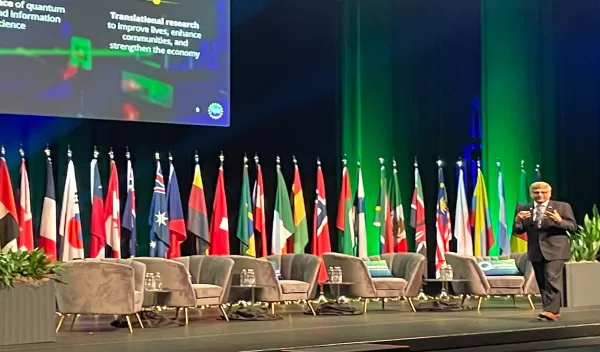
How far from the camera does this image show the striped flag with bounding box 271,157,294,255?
37.7ft

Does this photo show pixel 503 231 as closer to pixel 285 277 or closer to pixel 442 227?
pixel 442 227

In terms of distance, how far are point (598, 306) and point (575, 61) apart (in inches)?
188

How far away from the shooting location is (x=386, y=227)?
12.2 m

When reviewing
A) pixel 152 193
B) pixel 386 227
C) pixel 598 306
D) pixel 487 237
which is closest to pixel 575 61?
pixel 487 237

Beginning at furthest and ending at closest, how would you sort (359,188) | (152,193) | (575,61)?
(575,61) < (359,188) < (152,193)

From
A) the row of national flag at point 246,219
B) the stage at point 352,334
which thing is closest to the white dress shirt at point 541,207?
the stage at point 352,334

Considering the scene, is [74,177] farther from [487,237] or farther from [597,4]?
[597,4]

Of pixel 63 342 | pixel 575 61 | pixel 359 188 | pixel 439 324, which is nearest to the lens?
pixel 63 342

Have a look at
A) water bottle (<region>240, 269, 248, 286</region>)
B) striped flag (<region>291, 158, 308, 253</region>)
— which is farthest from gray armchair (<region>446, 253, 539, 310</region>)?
water bottle (<region>240, 269, 248, 286</region>)

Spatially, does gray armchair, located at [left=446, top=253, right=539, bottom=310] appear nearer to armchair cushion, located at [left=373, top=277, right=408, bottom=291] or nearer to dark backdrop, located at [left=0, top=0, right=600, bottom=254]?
armchair cushion, located at [left=373, top=277, right=408, bottom=291]

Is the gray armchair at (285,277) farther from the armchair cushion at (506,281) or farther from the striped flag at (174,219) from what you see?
the armchair cushion at (506,281)

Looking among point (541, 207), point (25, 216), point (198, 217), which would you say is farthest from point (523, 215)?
point (25, 216)

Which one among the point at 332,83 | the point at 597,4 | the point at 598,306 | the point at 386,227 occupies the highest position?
the point at 597,4

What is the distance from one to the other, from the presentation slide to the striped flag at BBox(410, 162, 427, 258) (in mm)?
2684
